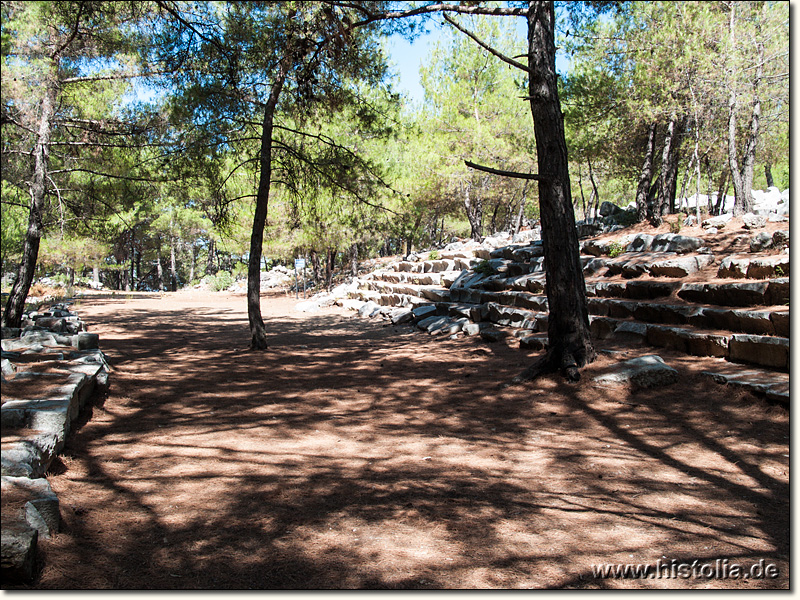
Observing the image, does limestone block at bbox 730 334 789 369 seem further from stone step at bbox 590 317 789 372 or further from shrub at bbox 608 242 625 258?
shrub at bbox 608 242 625 258

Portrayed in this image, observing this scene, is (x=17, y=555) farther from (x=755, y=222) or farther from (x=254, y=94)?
(x=755, y=222)

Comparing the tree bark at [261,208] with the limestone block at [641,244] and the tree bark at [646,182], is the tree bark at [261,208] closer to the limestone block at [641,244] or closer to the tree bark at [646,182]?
the limestone block at [641,244]

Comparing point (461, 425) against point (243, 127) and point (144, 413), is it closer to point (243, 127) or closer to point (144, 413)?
point (144, 413)

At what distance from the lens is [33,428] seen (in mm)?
3361

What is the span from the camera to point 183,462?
3.68m

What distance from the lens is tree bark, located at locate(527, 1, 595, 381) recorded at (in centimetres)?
609

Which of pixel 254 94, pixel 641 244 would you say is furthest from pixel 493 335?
pixel 254 94

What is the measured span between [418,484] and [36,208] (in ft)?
26.5

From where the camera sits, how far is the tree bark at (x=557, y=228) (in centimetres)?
609

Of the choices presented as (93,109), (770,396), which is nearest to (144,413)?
(770,396)

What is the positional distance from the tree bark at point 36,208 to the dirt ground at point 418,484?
3887mm

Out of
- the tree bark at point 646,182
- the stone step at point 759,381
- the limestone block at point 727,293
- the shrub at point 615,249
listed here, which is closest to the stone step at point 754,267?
the limestone block at point 727,293

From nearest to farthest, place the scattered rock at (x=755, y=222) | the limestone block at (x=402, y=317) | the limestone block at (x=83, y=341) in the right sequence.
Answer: the limestone block at (x=83, y=341), the scattered rock at (x=755, y=222), the limestone block at (x=402, y=317)

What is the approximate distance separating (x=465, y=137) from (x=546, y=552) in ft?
64.1
